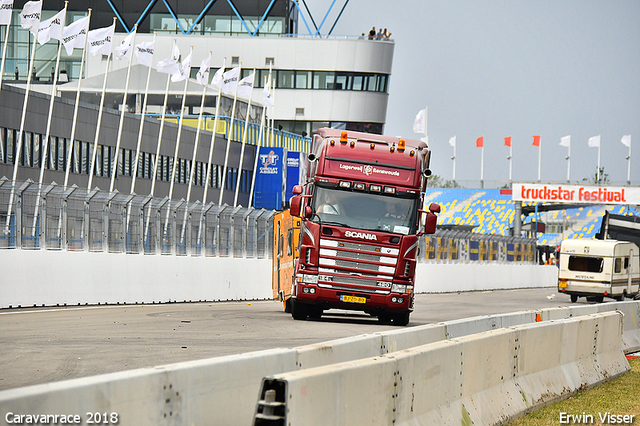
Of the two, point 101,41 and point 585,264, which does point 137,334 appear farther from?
point 585,264

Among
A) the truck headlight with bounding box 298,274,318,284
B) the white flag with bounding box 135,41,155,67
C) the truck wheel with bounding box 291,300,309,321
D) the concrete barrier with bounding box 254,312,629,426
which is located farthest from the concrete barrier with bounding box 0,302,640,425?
the white flag with bounding box 135,41,155,67

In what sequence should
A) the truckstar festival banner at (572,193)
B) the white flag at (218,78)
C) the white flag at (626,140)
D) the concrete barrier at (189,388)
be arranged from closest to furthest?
the concrete barrier at (189,388) → the white flag at (218,78) → the truckstar festival banner at (572,193) → the white flag at (626,140)

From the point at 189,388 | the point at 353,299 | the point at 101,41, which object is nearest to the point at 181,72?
the point at 101,41

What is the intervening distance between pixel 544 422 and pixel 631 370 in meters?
5.72

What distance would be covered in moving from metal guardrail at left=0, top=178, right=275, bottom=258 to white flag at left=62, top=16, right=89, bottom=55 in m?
11.9

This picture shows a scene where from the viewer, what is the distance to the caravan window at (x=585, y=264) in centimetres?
3944

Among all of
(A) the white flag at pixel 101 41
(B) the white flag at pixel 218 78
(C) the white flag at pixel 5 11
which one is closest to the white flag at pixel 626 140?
(B) the white flag at pixel 218 78

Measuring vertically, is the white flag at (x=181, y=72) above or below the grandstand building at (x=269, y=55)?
below

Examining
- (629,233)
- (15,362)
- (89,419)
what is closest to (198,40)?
(629,233)

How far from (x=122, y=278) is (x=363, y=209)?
328 inches

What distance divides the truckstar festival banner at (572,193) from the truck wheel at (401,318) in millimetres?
63310

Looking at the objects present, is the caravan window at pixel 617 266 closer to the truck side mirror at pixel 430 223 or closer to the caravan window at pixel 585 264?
the caravan window at pixel 585 264

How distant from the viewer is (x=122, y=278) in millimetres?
25078

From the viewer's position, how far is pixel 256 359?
652cm
